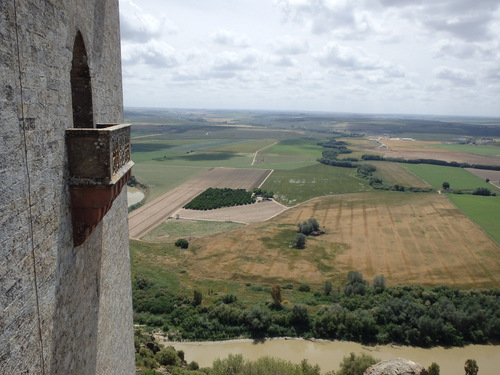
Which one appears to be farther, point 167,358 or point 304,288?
point 304,288

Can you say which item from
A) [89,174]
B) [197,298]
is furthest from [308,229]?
[89,174]

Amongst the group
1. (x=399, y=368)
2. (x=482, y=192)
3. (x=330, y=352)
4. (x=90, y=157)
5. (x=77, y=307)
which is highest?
(x=90, y=157)

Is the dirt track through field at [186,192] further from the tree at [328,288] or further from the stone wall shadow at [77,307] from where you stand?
the stone wall shadow at [77,307]

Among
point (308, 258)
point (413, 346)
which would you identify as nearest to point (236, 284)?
point (308, 258)

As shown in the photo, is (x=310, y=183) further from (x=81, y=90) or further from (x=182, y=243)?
(x=81, y=90)

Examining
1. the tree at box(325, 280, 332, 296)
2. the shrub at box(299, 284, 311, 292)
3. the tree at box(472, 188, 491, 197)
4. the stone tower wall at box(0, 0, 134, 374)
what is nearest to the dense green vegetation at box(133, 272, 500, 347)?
the tree at box(325, 280, 332, 296)

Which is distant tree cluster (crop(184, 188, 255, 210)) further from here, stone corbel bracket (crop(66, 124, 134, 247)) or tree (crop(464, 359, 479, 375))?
stone corbel bracket (crop(66, 124, 134, 247))

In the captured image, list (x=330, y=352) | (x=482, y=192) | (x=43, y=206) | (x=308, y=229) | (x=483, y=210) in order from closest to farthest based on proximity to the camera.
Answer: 1. (x=43, y=206)
2. (x=330, y=352)
3. (x=308, y=229)
4. (x=483, y=210)
5. (x=482, y=192)
